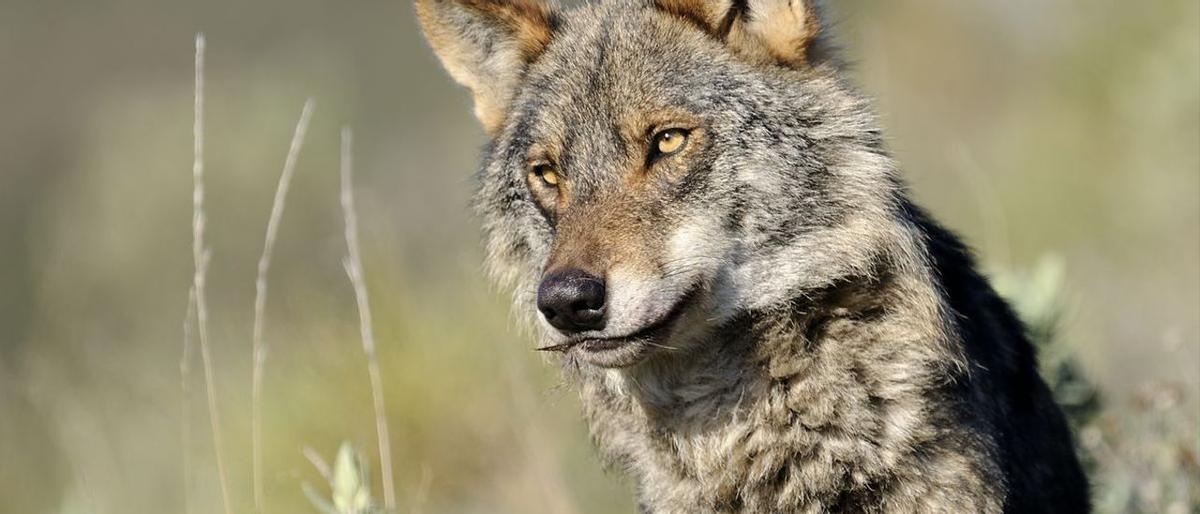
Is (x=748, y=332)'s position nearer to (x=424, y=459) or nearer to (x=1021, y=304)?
(x=1021, y=304)

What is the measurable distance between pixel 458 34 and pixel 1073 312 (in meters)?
3.72

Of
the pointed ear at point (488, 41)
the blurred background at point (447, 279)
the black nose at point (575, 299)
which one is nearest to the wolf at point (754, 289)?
the black nose at point (575, 299)

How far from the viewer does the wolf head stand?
3641 mm

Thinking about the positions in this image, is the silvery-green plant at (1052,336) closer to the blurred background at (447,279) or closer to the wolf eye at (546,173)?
the blurred background at (447,279)

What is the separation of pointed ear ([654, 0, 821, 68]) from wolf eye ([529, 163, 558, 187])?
67 cm

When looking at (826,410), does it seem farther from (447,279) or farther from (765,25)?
(447,279)

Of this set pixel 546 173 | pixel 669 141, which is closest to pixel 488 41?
pixel 546 173

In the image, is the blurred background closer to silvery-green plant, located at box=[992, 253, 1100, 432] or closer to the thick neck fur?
silvery-green plant, located at box=[992, 253, 1100, 432]

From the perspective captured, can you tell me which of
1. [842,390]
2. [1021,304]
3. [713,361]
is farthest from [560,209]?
[1021,304]

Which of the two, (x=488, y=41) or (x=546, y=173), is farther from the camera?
(x=488, y=41)

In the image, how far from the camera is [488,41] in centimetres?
480

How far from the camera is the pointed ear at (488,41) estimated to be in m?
4.66

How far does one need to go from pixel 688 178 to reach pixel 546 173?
0.56 m

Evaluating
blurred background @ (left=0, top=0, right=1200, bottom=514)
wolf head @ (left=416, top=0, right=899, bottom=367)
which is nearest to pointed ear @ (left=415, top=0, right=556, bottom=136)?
wolf head @ (left=416, top=0, right=899, bottom=367)
